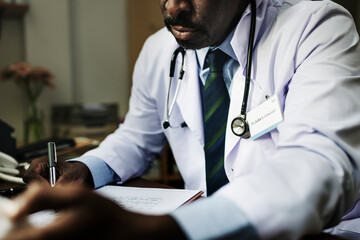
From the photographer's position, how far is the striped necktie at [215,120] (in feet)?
3.27

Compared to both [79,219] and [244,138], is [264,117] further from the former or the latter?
[79,219]

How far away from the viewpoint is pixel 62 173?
3.12ft

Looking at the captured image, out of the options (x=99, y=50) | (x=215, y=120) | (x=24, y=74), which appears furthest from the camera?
(x=99, y=50)

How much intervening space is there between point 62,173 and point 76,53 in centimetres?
237

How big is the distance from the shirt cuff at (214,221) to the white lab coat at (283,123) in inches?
0.6

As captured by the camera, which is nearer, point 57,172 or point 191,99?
point 57,172

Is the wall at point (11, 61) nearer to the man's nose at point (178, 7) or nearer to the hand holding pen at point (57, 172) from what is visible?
the hand holding pen at point (57, 172)

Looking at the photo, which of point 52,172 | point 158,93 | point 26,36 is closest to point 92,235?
point 52,172

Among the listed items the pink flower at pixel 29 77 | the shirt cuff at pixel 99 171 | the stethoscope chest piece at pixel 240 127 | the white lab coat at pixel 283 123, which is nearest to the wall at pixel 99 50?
the pink flower at pixel 29 77

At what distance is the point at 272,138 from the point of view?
908 mm

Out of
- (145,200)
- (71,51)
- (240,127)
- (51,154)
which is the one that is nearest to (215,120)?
(240,127)

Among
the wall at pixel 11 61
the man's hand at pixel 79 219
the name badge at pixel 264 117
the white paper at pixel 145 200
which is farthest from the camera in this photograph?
the wall at pixel 11 61

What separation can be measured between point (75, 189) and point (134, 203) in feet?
1.25

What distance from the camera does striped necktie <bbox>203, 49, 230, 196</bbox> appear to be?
100cm
